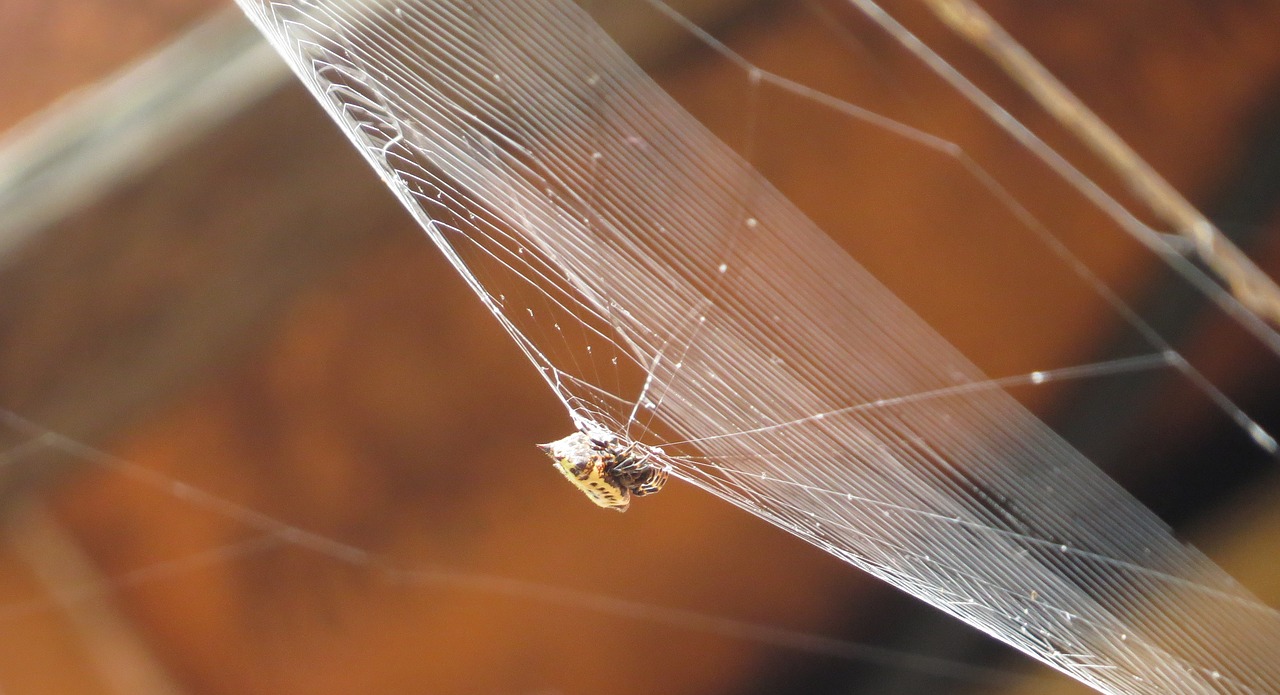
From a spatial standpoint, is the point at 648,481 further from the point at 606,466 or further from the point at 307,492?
the point at 307,492

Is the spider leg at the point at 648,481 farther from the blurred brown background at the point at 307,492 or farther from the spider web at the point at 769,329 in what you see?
the blurred brown background at the point at 307,492

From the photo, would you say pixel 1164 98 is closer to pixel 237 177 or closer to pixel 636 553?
pixel 636 553

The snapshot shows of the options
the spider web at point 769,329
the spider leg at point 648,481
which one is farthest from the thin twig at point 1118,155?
the spider leg at point 648,481

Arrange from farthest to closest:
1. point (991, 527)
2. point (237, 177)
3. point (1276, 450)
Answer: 1. point (237, 177)
2. point (1276, 450)
3. point (991, 527)

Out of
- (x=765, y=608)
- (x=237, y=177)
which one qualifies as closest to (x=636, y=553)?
(x=765, y=608)

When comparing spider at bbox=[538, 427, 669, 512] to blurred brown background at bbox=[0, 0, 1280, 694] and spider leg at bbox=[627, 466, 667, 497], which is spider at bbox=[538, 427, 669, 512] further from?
blurred brown background at bbox=[0, 0, 1280, 694]
